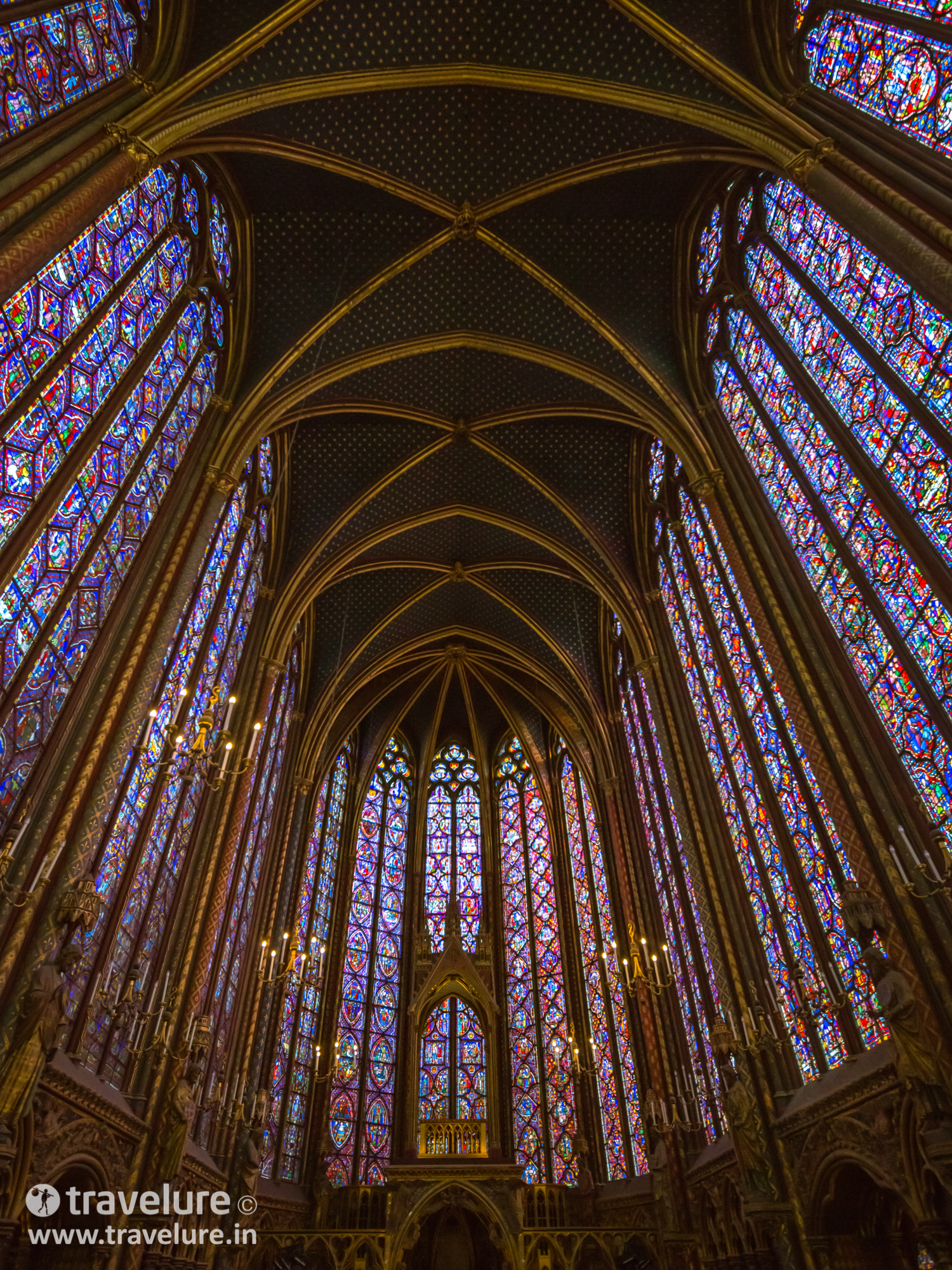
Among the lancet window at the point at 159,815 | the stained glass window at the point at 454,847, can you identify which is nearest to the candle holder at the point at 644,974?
the stained glass window at the point at 454,847

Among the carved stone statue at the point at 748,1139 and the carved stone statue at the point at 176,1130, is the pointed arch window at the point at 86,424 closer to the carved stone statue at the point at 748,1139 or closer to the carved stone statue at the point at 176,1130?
the carved stone statue at the point at 176,1130

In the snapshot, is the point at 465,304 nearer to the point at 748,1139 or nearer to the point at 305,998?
the point at 748,1139

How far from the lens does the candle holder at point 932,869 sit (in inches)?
317

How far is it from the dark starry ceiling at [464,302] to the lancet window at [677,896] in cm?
262

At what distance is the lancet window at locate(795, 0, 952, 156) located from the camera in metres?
8.85

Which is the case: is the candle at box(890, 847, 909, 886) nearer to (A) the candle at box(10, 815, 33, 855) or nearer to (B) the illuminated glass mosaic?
(A) the candle at box(10, 815, 33, 855)

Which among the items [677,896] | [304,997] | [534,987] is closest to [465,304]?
[677,896]

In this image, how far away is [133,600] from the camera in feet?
36.6

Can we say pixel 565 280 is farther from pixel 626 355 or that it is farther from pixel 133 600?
pixel 133 600

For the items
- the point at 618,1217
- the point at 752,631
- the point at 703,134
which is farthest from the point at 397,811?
the point at 703,134

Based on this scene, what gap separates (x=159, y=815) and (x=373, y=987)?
38.1ft

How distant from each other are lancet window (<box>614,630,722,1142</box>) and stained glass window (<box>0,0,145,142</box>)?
39.1 ft

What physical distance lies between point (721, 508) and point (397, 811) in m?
15.7

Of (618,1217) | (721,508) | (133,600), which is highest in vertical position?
(721,508)
